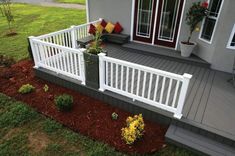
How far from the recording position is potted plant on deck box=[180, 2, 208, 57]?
4.68m

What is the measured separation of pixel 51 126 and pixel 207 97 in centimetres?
334

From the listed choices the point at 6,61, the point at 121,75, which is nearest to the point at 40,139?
the point at 121,75

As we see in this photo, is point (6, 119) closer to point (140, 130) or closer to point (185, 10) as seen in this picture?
point (140, 130)

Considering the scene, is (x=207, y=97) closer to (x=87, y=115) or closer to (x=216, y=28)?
(x=216, y=28)

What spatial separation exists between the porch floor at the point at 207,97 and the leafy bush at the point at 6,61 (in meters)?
3.61

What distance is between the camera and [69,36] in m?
5.66

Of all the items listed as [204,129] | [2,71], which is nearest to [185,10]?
[204,129]

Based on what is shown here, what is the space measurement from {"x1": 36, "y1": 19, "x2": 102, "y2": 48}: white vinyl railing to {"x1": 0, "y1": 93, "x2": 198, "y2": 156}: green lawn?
83.0 inches

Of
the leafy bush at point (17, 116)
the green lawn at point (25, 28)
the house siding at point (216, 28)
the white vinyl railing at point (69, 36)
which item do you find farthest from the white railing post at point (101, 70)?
the green lawn at point (25, 28)

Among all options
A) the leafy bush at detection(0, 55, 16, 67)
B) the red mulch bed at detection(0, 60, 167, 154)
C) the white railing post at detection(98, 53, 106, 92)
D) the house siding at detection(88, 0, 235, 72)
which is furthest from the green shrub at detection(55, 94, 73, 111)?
the house siding at detection(88, 0, 235, 72)

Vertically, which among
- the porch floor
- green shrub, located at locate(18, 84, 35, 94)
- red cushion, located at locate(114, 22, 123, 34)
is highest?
red cushion, located at locate(114, 22, 123, 34)

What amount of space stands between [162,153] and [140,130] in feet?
1.72

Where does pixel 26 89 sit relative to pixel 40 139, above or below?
above

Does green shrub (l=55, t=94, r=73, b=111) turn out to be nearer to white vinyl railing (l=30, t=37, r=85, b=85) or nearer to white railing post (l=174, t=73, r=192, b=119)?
white vinyl railing (l=30, t=37, r=85, b=85)
